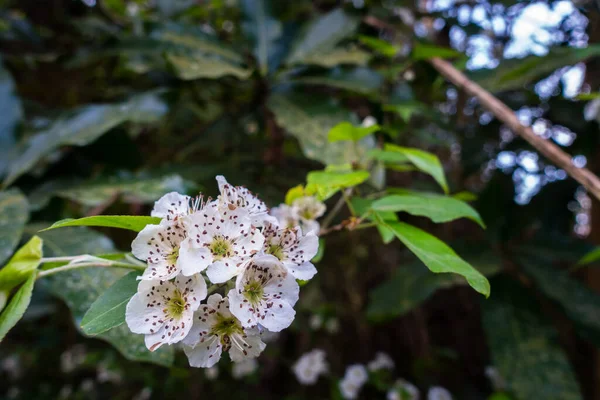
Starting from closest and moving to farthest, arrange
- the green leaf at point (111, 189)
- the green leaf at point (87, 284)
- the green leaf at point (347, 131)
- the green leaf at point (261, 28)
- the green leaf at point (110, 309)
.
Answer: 1. the green leaf at point (110, 309)
2. the green leaf at point (87, 284)
3. the green leaf at point (347, 131)
4. the green leaf at point (111, 189)
5. the green leaf at point (261, 28)

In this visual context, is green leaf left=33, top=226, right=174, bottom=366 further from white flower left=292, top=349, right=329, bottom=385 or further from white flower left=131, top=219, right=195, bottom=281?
white flower left=292, top=349, right=329, bottom=385

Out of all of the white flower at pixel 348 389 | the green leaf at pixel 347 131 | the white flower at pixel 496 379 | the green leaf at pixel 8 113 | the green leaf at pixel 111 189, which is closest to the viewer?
the green leaf at pixel 347 131

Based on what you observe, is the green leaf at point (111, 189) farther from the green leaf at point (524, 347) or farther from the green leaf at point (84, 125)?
the green leaf at point (524, 347)

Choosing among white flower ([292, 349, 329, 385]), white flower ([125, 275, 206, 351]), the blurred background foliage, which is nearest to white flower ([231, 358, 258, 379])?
the blurred background foliage

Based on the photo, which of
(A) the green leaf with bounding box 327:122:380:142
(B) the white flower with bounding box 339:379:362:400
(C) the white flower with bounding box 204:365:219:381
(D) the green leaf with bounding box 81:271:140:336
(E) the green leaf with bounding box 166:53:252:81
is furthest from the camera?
(C) the white flower with bounding box 204:365:219:381

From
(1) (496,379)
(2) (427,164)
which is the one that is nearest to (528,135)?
(2) (427,164)

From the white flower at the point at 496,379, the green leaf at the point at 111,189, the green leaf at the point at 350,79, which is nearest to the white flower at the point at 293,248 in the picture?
the green leaf at the point at 111,189
